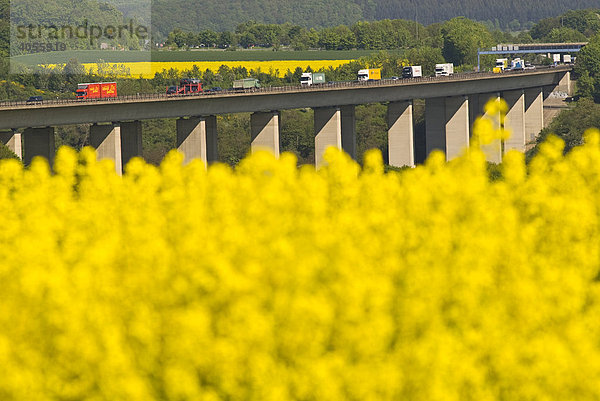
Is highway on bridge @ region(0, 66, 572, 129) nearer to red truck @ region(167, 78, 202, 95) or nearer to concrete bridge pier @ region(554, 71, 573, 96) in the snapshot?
red truck @ region(167, 78, 202, 95)

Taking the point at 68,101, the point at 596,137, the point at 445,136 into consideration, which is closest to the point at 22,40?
the point at 445,136

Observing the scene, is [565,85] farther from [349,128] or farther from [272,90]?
[272,90]

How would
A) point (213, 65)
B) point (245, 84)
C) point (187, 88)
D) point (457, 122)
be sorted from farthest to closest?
point (213, 65)
point (457, 122)
point (245, 84)
point (187, 88)

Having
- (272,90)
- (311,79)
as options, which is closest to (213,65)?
(311,79)

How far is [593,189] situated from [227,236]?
12119mm

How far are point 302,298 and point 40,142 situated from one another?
57.5 metres

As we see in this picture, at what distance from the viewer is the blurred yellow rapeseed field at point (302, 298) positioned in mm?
21750

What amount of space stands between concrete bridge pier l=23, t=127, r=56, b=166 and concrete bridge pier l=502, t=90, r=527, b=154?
55581 millimetres

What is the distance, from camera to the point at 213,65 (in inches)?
7490

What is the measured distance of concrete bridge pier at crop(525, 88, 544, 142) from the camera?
125188 millimetres

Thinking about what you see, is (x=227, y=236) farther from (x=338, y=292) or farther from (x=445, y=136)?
(x=445, y=136)

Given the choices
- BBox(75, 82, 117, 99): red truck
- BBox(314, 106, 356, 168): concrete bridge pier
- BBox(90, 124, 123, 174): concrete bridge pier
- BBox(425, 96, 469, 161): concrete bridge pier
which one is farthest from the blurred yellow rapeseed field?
BBox(425, 96, 469, 161): concrete bridge pier

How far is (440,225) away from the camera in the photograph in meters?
26.0

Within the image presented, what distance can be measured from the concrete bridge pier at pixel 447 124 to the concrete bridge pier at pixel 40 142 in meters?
42.9
